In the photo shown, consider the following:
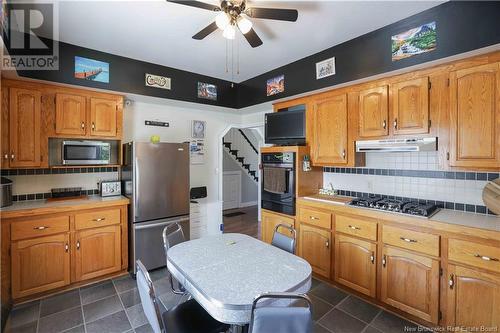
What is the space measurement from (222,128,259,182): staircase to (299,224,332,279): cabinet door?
401 cm

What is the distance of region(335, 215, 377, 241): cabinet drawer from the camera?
2322mm

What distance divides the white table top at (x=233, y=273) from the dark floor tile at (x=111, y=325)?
2.95 feet

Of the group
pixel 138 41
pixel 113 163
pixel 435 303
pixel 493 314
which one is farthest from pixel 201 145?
pixel 493 314

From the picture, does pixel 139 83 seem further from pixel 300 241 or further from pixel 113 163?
pixel 300 241

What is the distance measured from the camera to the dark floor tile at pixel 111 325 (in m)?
2.03

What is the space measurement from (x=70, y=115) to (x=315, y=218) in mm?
3011

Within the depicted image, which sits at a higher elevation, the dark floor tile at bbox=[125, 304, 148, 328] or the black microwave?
the black microwave

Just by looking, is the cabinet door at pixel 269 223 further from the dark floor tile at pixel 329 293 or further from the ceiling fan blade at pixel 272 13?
the ceiling fan blade at pixel 272 13

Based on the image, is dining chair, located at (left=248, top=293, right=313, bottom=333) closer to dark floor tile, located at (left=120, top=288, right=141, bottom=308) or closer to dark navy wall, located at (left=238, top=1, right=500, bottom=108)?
dark floor tile, located at (left=120, top=288, right=141, bottom=308)

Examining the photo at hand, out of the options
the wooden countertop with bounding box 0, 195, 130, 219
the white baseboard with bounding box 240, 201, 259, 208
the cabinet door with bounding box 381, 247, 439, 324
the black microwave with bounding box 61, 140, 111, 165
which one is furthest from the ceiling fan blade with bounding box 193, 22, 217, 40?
the white baseboard with bounding box 240, 201, 259, 208

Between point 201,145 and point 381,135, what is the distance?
107 inches

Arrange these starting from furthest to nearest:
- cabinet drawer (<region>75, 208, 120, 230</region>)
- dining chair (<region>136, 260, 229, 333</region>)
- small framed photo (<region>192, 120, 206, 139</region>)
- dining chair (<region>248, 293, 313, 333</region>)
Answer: small framed photo (<region>192, 120, 206, 139</region>) → cabinet drawer (<region>75, 208, 120, 230</region>) → dining chair (<region>136, 260, 229, 333</region>) → dining chair (<region>248, 293, 313, 333</region>)

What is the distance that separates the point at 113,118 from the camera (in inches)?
119

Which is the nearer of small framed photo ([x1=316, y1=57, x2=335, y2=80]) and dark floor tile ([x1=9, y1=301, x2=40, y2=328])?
dark floor tile ([x1=9, y1=301, x2=40, y2=328])
